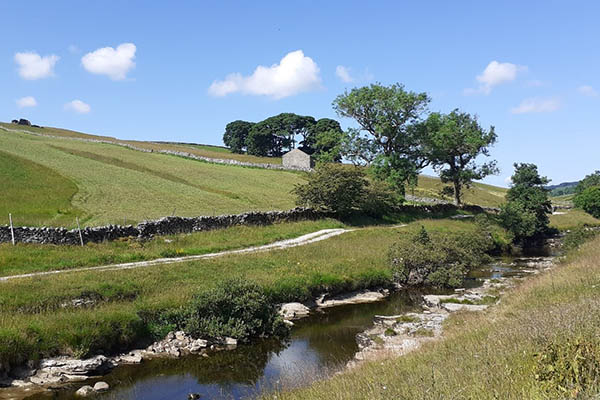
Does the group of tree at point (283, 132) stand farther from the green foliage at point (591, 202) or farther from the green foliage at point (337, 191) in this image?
the green foliage at point (337, 191)

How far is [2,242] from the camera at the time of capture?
1023 inches

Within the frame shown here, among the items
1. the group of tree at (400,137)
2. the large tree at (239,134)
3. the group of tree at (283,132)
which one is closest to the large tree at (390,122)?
the group of tree at (400,137)

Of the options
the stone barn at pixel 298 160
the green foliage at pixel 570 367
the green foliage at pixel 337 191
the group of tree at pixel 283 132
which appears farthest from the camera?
the group of tree at pixel 283 132

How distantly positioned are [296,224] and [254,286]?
22.6 meters

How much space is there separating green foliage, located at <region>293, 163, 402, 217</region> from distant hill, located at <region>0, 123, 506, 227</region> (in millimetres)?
3924

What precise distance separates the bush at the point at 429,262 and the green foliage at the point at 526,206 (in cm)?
2647

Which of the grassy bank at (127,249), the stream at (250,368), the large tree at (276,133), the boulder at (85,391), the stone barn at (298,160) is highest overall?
the large tree at (276,133)

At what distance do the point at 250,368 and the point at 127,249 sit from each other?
15804 mm

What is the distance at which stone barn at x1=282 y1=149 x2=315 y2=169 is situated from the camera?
93.2 m

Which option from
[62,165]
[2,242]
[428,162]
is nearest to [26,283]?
[2,242]

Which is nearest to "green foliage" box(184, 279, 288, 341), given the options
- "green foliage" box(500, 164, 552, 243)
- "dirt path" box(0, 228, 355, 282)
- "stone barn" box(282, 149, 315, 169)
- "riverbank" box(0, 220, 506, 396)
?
"riverbank" box(0, 220, 506, 396)

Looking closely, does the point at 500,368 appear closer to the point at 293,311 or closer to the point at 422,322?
the point at 422,322

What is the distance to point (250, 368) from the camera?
16.1m

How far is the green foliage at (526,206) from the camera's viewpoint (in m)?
56.0
